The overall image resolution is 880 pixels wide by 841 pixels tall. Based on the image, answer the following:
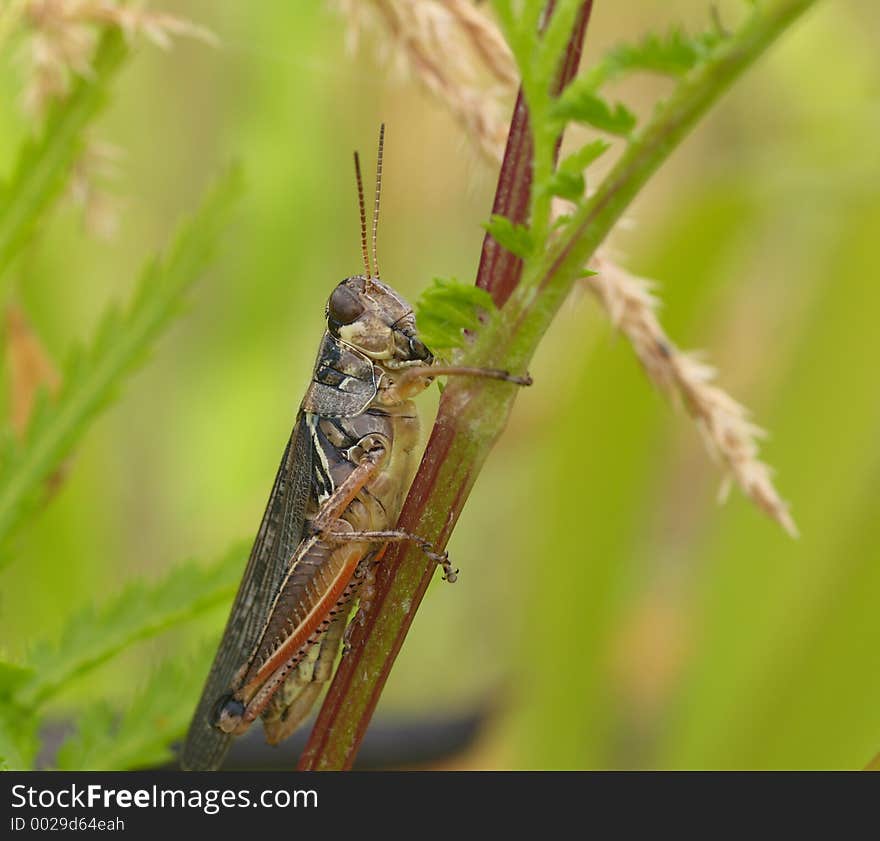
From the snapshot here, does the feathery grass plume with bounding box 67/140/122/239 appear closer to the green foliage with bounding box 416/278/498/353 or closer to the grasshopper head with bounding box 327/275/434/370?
the grasshopper head with bounding box 327/275/434/370

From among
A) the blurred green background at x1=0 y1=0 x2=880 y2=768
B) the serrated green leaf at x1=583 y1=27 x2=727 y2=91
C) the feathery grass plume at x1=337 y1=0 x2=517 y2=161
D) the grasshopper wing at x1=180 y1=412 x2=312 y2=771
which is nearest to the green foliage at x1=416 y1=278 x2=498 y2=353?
the serrated green leaf at x1=583 y1=27 x2=727 y2=91

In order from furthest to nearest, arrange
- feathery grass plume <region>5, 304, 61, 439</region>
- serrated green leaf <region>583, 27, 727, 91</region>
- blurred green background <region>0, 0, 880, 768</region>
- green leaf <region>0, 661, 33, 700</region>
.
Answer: blurred green background <region>0, 0, 880, 768</region> → feathery grass plume <region>5, 304, 61, 439</region> → green leaf <region>0, 661, 33, 700</region> → serrated green leaf <region>583, 27, 727, 91</region>

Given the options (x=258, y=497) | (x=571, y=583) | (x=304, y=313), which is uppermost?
(x=304, y=313)

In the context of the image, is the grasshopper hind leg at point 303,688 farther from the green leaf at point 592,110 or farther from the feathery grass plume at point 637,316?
the green leaf at point 592,110

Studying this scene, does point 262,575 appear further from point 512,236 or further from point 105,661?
point 512,236

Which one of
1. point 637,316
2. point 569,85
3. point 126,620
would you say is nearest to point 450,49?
point 637,316

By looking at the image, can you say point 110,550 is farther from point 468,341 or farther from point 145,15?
point 468,341

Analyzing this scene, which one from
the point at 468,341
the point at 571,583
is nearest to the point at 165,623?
the point at 468,341
